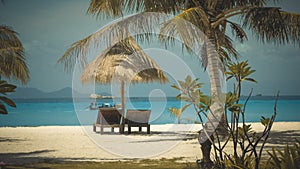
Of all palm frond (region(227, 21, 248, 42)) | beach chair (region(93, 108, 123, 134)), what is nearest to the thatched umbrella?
beach chair (region(93, 108, 123, 134))

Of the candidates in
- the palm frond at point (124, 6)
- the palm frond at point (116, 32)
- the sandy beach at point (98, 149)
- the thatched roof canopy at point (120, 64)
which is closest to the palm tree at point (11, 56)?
the palm frond at point (116, 32)

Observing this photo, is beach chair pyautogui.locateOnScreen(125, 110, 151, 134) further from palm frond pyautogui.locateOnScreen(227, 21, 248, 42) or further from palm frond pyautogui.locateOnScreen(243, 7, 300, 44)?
palm frond pyautogui.locateOnScreen(243, 7, 300, 44)

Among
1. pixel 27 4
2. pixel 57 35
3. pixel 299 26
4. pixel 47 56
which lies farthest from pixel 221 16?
pixel 57 35

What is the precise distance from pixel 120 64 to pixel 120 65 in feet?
0.09

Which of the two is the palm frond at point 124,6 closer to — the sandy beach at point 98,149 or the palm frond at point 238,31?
the sandy beach at point 98,149

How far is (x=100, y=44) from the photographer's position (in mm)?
6289

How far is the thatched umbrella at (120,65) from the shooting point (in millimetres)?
9867

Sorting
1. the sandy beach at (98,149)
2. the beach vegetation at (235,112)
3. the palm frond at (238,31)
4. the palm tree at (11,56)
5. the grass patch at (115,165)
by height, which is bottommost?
the sandy beach at (98,149)

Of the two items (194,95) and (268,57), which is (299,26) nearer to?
(194,95)

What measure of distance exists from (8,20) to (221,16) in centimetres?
2685

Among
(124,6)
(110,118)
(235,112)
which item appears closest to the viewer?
(235,112)

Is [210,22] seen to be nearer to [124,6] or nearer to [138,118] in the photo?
[124,6]

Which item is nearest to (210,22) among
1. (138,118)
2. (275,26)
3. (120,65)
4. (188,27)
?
(188,27)

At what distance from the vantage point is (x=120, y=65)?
9.93m
